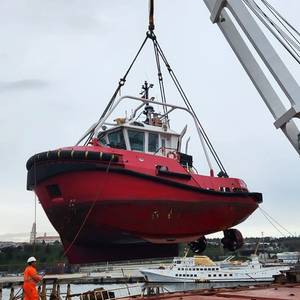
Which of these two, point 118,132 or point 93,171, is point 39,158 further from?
point 118,132

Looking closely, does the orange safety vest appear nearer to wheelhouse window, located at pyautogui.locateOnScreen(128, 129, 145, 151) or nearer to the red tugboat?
the red tugboat

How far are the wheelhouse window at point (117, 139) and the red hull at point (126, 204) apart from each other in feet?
4.99

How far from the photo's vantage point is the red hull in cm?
1110

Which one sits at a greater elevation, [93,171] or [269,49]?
→ [93,171]

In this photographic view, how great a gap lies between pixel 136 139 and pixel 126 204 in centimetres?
268

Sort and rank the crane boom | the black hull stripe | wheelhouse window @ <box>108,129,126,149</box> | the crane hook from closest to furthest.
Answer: the crane boom < the black hull stripe < the crane hook < wheelhouse window @ <box>108,129,126,149</box>

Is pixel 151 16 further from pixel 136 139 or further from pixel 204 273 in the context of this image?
pixel 204 273

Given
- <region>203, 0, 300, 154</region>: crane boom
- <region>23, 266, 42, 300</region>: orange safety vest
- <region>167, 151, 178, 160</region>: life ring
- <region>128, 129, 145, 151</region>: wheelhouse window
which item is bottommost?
<region>23, 266, 42, 300</region>: orange safety vest

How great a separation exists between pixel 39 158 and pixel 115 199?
2249 mm

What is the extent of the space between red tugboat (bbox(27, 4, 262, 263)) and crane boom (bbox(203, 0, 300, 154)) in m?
4.66

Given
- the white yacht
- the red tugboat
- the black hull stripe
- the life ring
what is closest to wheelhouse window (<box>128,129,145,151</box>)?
the red tugboat

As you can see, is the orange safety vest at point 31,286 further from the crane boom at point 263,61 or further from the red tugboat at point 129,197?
the red tugboat at point 129,197

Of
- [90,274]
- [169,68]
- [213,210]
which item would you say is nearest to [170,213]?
[213,210]

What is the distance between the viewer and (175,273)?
134 ft
